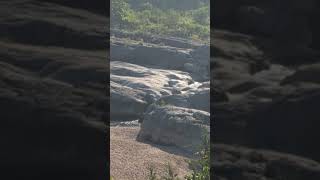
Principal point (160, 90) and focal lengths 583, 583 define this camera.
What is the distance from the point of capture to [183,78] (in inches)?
1089

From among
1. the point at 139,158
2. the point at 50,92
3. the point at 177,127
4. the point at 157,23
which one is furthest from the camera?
the point at 157,23

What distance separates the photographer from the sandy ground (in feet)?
53.4

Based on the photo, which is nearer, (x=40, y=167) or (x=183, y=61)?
(x=40, y=167)

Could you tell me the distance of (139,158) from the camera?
685 inches

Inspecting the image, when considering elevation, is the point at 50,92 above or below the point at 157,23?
above

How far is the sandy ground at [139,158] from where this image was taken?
16277mm

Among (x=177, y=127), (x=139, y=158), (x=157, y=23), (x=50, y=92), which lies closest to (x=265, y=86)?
(x=50, y=92)

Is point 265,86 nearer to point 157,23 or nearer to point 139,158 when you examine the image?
point 139,158

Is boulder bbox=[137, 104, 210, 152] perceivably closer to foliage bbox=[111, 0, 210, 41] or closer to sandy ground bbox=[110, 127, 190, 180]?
sandy ground bbox=[110, 127, 190, 180]

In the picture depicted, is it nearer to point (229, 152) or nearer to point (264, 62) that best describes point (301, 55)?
point (264, 62)

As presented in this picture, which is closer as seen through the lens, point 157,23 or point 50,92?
point 50,92

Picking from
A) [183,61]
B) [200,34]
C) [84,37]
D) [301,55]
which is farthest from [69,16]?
[200,34]

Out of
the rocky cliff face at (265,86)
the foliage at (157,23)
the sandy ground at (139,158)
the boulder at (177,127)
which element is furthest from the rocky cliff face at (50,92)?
the foliage at (157,23)

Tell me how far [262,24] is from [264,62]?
209mm
